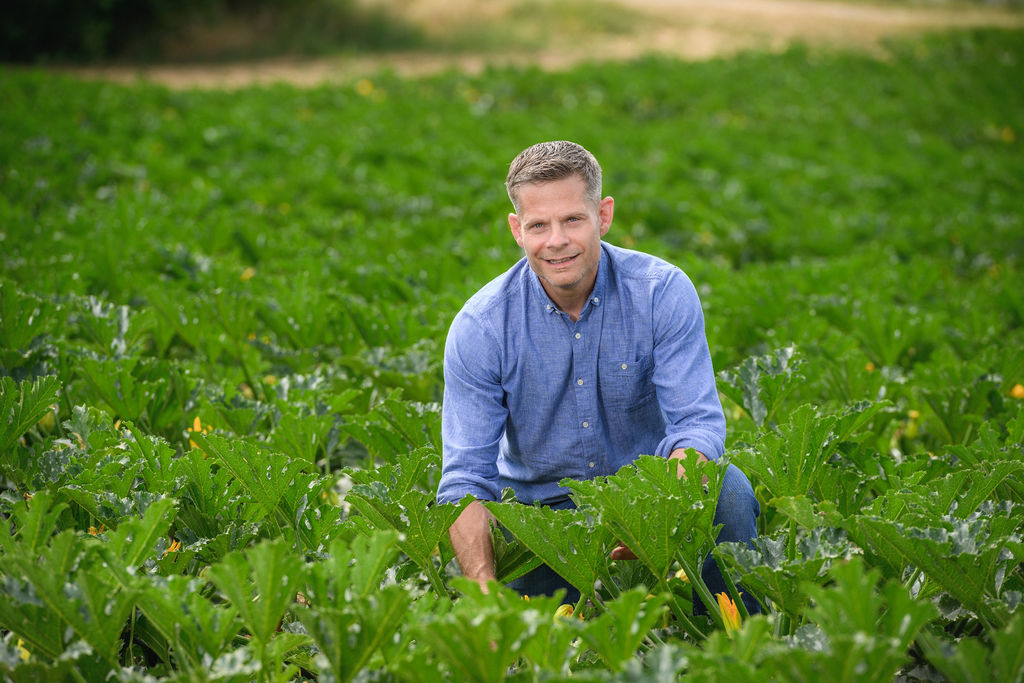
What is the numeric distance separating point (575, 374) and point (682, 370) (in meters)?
0.32

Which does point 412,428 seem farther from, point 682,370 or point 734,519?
point 734,519

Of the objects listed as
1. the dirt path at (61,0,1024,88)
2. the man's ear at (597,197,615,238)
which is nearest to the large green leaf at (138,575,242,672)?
the man's ear at (597,197,615,238)

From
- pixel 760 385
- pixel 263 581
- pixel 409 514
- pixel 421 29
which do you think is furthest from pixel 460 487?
pixel 421 29

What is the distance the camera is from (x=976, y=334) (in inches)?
198

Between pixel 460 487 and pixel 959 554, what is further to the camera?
pixel 460 487

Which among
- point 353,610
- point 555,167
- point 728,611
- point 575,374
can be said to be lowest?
point 728,611

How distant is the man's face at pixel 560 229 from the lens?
2.75 meters

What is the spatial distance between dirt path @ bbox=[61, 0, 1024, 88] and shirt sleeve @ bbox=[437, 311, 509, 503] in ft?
56.3

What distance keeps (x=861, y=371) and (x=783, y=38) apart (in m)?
25.8

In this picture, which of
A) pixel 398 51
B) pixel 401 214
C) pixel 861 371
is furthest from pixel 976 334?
pixel 398 51

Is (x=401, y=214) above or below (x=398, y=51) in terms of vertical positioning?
below

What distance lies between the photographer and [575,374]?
2.91 metres

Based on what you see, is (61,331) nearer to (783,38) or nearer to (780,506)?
(780,506)

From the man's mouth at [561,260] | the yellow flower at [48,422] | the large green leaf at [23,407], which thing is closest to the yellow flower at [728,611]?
the man's mouth at [561,260]
